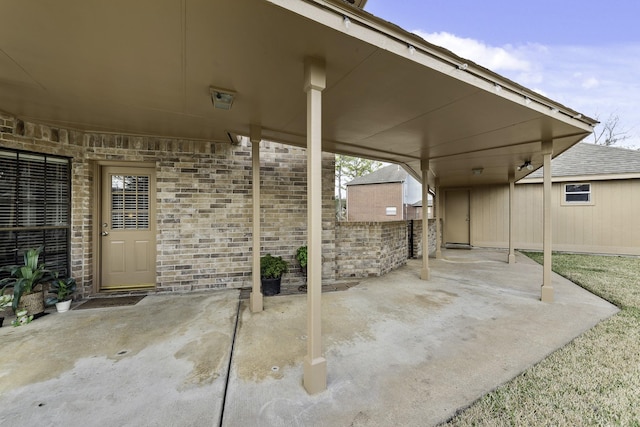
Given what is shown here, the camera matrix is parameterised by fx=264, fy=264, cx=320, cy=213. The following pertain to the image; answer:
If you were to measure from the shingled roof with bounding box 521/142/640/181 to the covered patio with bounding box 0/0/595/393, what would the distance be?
22.3ft

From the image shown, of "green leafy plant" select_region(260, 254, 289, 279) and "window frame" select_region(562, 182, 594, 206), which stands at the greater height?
"window frame" select_region(562, 182, 594, 206)

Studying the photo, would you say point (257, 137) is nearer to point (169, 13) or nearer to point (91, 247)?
point (169, 13)

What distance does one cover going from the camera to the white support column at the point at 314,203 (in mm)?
1937

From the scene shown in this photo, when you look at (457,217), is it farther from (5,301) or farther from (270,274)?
(5,301)

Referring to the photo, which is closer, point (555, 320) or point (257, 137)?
A: point (555, 320)

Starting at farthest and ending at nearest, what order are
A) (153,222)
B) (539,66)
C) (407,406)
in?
(539,66) → (153,222) → (407,406)

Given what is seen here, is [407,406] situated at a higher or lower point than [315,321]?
lower

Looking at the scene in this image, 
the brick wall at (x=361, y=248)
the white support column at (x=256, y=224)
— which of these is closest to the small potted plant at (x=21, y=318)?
the white support column at (x=256, y=224)

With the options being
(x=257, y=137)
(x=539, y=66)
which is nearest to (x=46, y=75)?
(x=257, y=137)

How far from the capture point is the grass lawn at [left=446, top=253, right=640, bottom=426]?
171 cm

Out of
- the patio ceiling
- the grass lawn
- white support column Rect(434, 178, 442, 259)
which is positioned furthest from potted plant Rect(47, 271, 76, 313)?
white support column Rect(434, 178, 442, 259)

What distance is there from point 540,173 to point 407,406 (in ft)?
34.5

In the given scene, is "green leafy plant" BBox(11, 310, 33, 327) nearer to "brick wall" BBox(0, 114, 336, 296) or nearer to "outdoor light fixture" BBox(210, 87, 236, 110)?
"brick wall" BBox(0, 114, 336, 296)

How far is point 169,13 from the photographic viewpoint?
152cm
